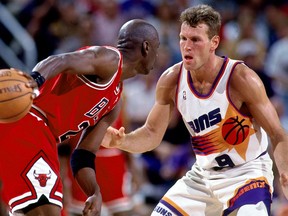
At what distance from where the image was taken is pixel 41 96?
235 inches

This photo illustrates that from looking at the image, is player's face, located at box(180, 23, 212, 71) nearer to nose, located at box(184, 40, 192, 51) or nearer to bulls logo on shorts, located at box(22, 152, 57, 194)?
nose, located at box(184, 40, 192, 51)

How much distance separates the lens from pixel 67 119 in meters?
6.00

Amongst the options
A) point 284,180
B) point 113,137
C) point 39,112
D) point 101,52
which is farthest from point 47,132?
point 284,180

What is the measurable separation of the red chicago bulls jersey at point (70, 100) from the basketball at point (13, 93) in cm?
57

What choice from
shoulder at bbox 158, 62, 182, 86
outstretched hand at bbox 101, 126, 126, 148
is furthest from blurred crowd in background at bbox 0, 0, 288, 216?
shoulder at bbox 158, 62, 182, 86

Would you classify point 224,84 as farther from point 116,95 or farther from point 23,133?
point 23,133

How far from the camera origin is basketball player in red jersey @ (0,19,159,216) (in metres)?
5.68

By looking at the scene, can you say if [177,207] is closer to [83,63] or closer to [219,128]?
[219,128]

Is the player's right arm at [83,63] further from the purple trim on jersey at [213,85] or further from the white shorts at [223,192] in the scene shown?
the white shorts at [223,192]

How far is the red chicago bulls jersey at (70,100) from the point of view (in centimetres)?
595

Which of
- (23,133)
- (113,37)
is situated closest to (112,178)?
(113,37)

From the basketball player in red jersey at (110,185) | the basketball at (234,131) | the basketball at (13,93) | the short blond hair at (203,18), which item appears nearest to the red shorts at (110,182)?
the basketball player in red jersey at (110,185)

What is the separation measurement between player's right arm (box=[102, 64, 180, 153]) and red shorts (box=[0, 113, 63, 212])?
0.94m

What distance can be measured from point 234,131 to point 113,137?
1.15 metres
